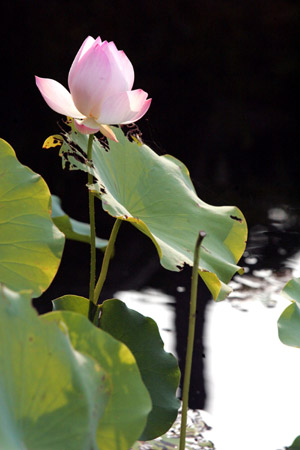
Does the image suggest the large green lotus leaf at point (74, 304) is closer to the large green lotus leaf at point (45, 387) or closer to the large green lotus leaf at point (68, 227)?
the large green lotus leaf at point (45, 387)

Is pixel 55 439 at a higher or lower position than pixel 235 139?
higher

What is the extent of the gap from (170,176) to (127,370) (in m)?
0.41

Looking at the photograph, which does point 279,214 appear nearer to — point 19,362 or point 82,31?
point 82,31

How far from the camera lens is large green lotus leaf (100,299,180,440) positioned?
732mm

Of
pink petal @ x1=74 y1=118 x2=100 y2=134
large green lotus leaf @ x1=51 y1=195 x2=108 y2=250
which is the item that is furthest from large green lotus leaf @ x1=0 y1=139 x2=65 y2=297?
large green lotus leaf @ x1=51 y1=195 x2=108 y2=250

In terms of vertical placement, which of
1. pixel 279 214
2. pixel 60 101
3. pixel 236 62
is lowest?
pixel 279 214

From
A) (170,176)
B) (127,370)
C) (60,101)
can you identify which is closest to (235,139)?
(170,176)

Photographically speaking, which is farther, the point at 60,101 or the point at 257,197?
the point at 257,197

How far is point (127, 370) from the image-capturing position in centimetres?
50

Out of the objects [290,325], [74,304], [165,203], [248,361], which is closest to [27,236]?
[74,304]

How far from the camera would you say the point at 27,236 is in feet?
2.23

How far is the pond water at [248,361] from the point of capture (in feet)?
3.80

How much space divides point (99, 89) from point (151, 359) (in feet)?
0.93

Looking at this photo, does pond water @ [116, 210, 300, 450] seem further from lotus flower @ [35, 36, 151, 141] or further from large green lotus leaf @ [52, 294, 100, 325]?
lotus flower @ [35, 36, 151, 141]
